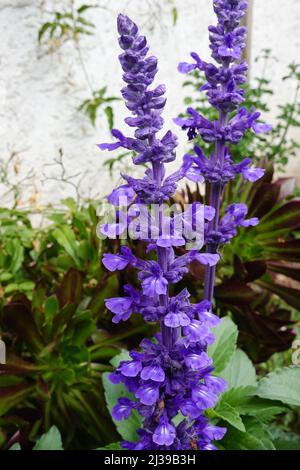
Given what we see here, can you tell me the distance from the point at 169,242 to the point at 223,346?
51 centimetres

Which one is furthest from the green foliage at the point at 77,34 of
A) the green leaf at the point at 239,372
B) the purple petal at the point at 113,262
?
the purple petal at the point at 113,262

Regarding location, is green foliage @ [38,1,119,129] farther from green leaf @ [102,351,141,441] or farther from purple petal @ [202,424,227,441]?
purple petal @ [202,424,227,441]

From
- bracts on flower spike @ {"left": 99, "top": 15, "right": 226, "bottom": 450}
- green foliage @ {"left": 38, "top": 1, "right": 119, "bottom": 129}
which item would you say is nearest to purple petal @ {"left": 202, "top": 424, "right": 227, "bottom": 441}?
bracts on flower spike @ {"left": 99, "top": 15, "right": 226, "bottom": 450}

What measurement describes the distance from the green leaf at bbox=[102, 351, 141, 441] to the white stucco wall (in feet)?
3.60

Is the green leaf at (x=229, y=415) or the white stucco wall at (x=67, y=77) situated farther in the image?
the white stucco wall at (x=67, y=77)

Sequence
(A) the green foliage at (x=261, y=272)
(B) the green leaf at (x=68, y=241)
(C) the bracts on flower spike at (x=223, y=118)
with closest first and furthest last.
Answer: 1. (C) the bracts on flower spike at (x=223, y=118)
2. (A) the green foliage at (x=261, y=272)
3. (B) the green leaf at (x=68, y=241)

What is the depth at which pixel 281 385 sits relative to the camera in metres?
1.08

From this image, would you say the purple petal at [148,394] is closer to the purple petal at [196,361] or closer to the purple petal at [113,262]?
the purple petal at [196,361]

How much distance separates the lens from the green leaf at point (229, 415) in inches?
37.9

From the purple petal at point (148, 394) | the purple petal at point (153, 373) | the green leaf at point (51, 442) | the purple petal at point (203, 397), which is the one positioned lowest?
the green leaf at point (51, 442)

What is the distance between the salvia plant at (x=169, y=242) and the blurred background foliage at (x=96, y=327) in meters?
0.19

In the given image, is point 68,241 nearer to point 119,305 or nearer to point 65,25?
point 119,305

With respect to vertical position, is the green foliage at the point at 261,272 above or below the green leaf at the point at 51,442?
above

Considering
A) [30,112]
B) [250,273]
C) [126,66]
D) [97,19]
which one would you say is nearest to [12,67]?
[30,112]
